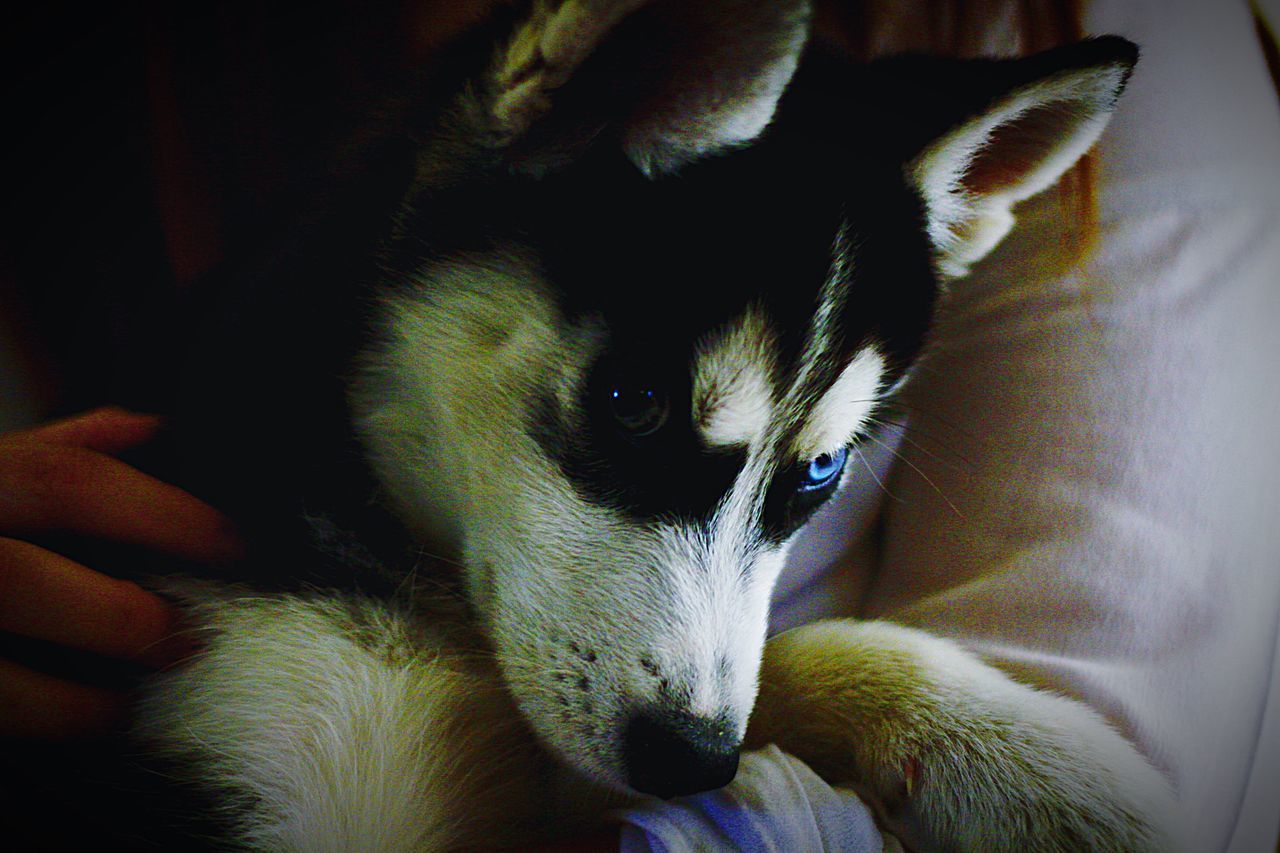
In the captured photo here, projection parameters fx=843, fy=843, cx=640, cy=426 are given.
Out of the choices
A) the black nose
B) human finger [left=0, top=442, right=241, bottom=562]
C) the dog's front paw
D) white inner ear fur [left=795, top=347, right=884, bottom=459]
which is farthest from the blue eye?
human finger [left=0, top=442, right=241, bottom=562]

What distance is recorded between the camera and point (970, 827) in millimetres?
698

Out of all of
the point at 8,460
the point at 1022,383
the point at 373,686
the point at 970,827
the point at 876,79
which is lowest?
the point at 970,827

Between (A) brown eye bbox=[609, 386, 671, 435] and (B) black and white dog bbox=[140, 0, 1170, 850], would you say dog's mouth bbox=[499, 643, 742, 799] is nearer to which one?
(B) black and white dog bbox=[140, 0, 1170, 850]

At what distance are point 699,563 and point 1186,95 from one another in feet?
1.97

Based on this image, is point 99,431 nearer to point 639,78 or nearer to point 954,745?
point 639,78

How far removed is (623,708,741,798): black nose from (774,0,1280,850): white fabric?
0.58 feet

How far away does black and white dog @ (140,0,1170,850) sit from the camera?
661 mm

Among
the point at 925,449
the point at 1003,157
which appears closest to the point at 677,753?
the point at 925,449

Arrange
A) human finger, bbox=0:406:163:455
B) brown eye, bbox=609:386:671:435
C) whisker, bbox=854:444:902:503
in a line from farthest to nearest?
whisker, bbox=854:444:902:503 < brown eye, bbox=609:386:671:435 < human finger, bbox=0:406:163:455

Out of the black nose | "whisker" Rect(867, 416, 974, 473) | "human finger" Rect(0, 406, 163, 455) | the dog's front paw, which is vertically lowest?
the dog's front paw

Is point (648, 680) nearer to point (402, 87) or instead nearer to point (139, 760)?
point (139, 760)

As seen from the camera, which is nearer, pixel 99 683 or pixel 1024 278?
pixel 99 683

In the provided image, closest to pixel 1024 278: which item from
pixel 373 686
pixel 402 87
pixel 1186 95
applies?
pixel 1186 95

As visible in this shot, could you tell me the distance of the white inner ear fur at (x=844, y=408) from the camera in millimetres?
759
